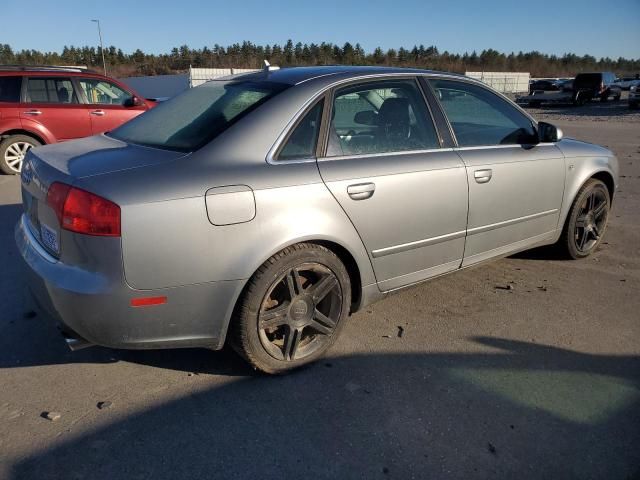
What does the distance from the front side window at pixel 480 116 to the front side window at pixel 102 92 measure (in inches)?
283

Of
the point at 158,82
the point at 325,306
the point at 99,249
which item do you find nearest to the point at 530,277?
the point at 325,306

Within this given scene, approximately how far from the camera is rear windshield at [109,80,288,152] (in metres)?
2.88

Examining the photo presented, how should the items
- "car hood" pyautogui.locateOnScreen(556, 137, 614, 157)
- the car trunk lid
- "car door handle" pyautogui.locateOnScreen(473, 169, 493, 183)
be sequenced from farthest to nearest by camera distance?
"car hood" pyautogui.locateOnScreen(556, 137, 614, 157)
"car door handle" pyautogui.locateOnScreen(473, 169, 493, 183)
the car trunk lid

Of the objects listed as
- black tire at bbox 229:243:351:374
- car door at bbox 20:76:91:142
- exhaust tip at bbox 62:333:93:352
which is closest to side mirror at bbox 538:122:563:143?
black tire at bbox 229:243:351:374

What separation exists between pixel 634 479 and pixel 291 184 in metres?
2.01

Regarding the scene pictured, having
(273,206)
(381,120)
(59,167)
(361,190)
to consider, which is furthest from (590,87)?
(59,167)

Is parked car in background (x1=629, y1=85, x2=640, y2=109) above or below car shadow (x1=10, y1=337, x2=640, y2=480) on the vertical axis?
above

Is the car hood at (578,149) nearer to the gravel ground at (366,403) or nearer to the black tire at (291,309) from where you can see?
the gravel ground at (366,403)

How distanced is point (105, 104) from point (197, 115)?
7.01 m

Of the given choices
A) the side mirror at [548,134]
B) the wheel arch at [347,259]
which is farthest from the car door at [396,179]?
the side mirror at [548,134]

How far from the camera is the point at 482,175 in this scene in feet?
12.0

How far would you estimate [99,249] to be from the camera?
93.0 inches

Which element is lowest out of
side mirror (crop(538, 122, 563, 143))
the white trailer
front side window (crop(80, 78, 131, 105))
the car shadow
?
the car shadow

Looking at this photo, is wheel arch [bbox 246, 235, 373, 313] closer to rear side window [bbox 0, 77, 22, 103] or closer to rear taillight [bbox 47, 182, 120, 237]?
rear taillight [bbox 47, 182, 120, 237]
